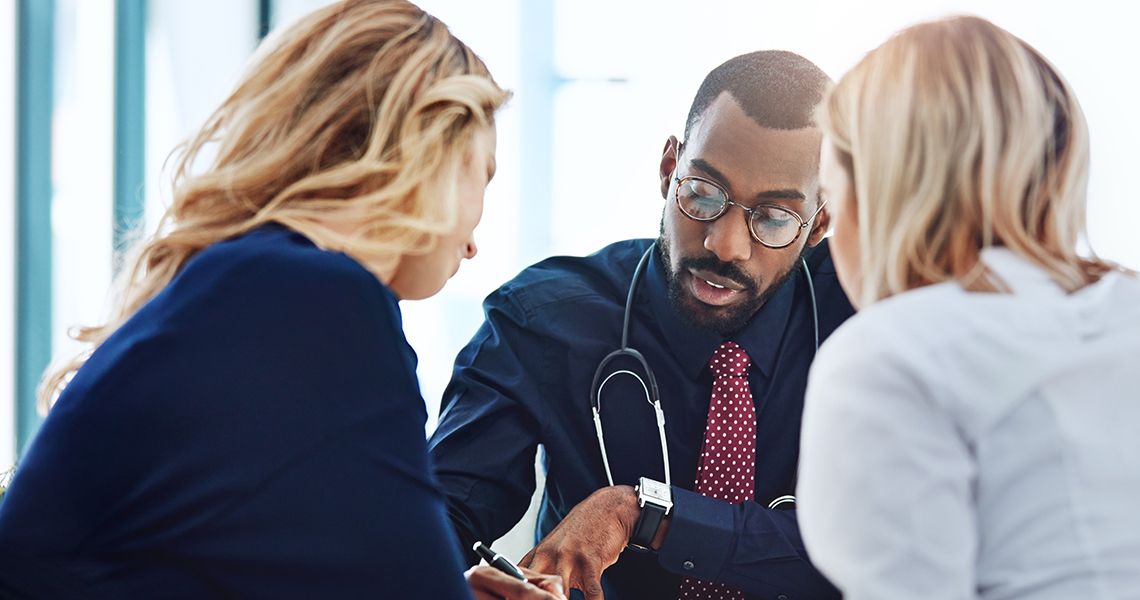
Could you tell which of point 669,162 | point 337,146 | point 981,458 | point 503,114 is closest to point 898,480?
point 981,458

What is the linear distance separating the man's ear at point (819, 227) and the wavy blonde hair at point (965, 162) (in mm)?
814

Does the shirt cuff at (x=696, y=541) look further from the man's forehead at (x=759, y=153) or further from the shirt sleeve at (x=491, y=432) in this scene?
the man's forehead at (x=759, y=153)

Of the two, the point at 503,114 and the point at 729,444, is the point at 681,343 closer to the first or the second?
the point at 729,444

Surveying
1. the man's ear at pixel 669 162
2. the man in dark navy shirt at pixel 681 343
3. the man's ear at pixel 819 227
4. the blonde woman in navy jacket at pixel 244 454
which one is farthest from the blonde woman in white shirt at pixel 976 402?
the man's ear at pixel 669 162

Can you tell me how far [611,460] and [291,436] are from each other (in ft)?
2.84

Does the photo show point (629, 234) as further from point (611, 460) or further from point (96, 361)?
point (96, 361)

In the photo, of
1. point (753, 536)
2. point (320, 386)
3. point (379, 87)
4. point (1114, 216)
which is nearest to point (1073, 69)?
point (1114, 216)

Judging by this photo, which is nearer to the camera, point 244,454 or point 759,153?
point 244,454

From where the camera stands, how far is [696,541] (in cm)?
151

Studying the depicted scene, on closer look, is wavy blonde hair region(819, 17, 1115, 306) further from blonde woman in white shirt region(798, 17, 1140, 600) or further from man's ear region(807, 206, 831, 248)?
man's ear region(807, 206, 831, 248)

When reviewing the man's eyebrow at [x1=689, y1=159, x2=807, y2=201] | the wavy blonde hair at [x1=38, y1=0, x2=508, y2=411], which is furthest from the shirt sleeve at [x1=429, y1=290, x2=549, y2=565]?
the wavy blonde hair at [x1=38, y1=0, x2=508, y2=411]

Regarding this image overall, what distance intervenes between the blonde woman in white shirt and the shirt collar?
0.82 m

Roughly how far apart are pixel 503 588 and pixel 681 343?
22.5 inches

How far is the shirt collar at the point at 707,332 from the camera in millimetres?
1743
